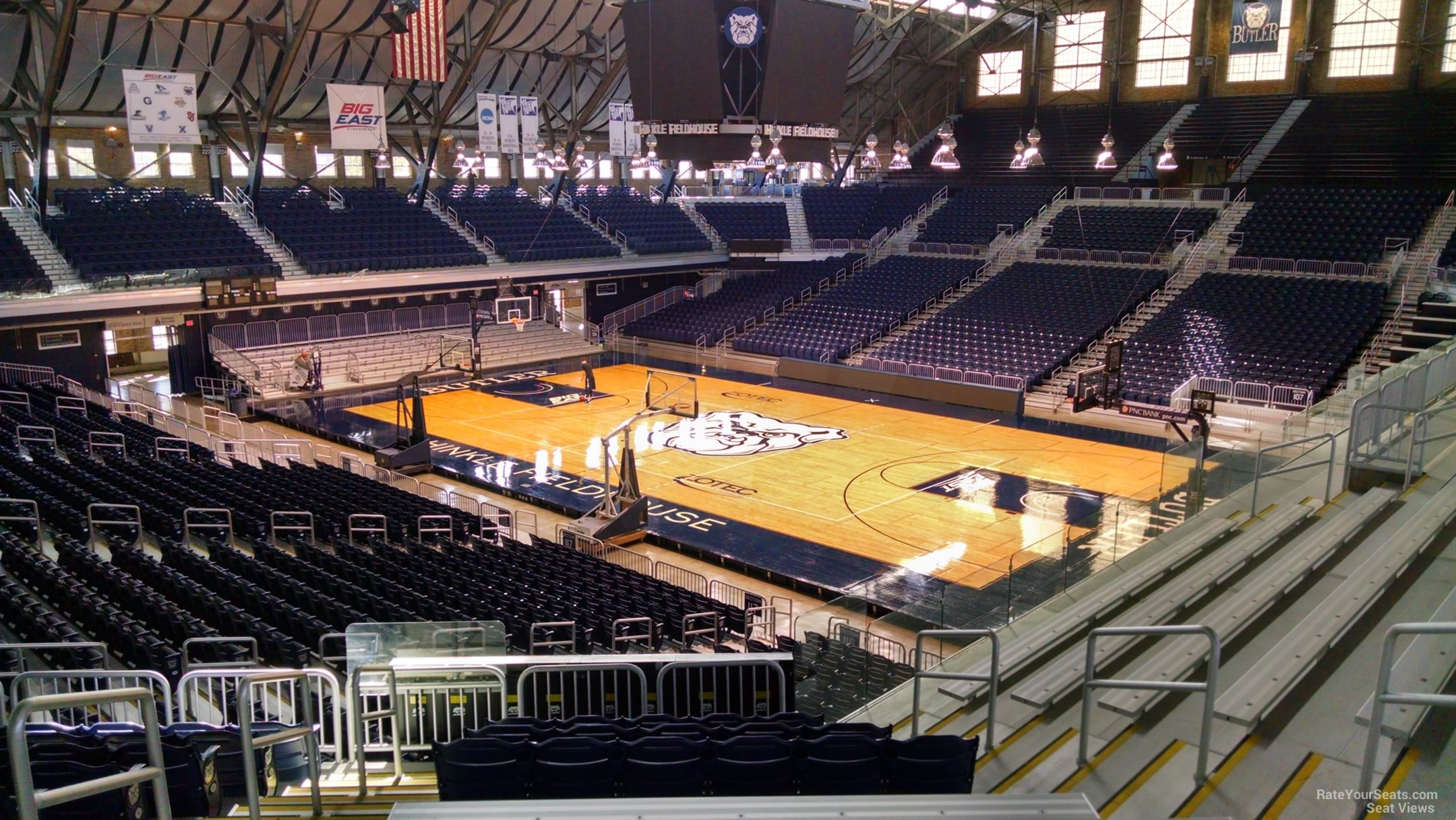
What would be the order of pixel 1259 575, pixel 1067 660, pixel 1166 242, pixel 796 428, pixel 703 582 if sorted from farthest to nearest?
pixel 1166 242 < pixel 796 428 < pixel 703 582 < pixel 1259 575 < pixel 1067 660

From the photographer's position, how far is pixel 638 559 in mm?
17422

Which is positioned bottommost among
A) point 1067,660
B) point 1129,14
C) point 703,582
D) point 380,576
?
point 703,582

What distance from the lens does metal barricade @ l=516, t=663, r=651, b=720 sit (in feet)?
25.0

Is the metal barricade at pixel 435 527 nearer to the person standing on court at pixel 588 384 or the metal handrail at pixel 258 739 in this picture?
the metal handrail at pixel 258 739

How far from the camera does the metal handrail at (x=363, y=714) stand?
18.3 ft

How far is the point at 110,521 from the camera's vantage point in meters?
14.8

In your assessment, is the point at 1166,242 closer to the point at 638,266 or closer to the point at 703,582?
the point at 638,266

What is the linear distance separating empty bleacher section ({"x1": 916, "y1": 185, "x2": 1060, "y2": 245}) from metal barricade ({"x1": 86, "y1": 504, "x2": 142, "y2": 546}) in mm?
30949

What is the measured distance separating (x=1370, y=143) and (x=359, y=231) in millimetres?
34414

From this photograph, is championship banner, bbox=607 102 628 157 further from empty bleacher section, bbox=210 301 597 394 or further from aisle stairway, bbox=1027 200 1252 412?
aisle stairway, bbox=1027 200 1252 412

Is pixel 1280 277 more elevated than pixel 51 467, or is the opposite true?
pixel 1280 277

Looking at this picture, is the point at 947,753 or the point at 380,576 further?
the point at 380,576

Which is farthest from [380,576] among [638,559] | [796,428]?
[796,428]

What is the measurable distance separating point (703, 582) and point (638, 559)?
1357 mm
